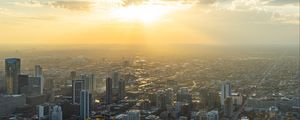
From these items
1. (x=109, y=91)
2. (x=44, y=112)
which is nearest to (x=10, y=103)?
(x=44, y=112)

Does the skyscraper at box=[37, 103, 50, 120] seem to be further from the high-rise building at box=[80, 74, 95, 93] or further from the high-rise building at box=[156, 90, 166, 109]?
the high-rise building at box=[156, 90, 166, 109]

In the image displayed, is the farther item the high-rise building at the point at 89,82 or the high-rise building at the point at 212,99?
the high-rise building at the point at 89,82

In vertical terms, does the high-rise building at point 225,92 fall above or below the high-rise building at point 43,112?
above

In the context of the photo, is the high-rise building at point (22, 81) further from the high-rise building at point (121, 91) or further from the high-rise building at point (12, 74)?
the high-rise building at point (121, 91)

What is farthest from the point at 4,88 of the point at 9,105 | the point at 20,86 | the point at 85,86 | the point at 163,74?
the point at 163,74

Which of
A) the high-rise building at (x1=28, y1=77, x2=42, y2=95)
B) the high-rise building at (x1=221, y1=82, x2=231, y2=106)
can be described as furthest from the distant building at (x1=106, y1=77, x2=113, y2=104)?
the high-rise building at (x1=221, y1=82, x2=231, y2=106)

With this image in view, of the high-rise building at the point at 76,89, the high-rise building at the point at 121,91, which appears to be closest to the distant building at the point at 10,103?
the high-rise building at the point at 76,89

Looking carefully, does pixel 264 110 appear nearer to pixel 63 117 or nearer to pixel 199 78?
pixel 63 117
